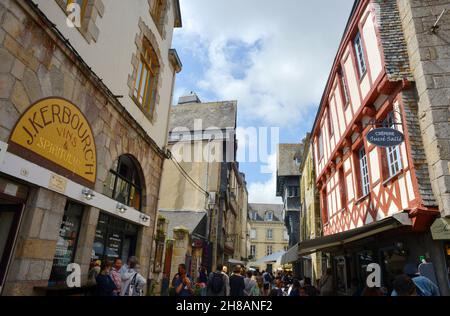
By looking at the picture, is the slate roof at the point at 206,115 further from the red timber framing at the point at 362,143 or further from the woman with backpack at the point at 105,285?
the woman with backpack at the point at 105,285

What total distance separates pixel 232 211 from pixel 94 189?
18.3 metres

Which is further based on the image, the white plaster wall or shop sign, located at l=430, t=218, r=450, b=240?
the white plaster wall

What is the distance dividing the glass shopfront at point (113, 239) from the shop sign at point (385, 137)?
16.6ft

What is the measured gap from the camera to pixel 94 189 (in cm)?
502

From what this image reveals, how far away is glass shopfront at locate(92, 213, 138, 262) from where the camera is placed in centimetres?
549

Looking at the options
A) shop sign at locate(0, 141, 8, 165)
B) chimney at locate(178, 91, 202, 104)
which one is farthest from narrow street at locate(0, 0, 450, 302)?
chimney at locate(178, 91, 202, 104)

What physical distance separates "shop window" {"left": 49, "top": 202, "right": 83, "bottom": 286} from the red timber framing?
5.49m

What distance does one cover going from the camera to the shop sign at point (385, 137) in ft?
16.8

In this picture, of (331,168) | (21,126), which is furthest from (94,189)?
(331,168)

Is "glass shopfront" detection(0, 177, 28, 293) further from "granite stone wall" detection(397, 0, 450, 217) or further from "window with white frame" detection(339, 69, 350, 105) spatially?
"window with white frame" detection(339, 69, 350, 105)

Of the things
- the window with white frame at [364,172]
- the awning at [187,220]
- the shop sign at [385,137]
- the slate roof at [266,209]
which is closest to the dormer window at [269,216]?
the slate roof at [266,209]

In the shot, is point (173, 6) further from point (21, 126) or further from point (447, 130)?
point (447, 130)

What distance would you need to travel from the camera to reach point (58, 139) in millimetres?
4137
